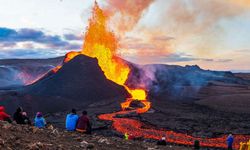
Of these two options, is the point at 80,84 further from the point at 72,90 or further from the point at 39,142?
the point at 39,142

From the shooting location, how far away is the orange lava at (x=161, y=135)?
3089cm

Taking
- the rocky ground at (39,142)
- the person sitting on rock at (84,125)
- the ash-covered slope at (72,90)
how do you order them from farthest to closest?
the ash-covered slope at (72,90) → the person sitting on rock at (84,125) → the rocky ground at (39,142)

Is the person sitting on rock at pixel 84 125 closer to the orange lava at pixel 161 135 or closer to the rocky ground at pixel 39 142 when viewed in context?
the rocky ground at pixel 39 142

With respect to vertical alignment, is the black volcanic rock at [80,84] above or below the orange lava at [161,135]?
above

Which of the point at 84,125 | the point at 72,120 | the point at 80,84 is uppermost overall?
the point at 80,84

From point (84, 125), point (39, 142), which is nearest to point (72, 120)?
point (84, 125)

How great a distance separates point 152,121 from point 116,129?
7078 millimetres

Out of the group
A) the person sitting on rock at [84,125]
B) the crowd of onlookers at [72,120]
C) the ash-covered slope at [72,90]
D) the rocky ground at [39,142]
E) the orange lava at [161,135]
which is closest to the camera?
the rocky ground at [39,142]

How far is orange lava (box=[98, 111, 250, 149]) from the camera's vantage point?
101 feet

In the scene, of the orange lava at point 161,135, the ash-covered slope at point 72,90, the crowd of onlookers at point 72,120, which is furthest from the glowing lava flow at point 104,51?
the crowd of onlookers at point 72,120

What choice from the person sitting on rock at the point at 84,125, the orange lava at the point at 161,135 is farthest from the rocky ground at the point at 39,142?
the orange lava at the point at 161,135

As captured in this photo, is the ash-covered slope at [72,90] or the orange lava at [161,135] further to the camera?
the ash-covered slope at [72,90]

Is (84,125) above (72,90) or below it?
above

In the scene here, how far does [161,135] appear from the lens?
33.6 metres
